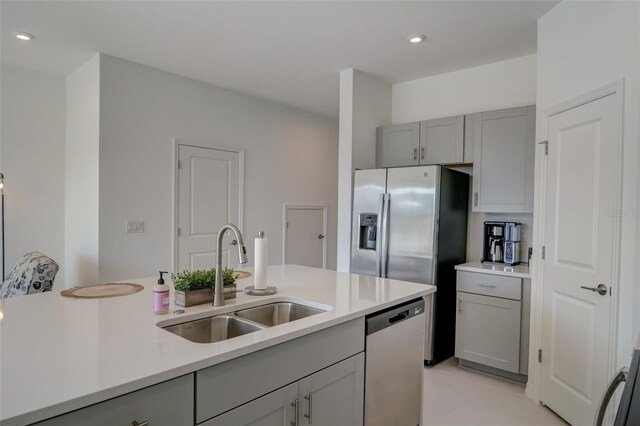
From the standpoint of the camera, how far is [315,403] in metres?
1.49

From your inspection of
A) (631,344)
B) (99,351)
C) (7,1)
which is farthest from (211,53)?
(631,344)

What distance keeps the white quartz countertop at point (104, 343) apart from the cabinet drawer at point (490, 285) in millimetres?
1357

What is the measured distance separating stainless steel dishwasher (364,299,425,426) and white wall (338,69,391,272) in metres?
1.71

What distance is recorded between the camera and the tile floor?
8.01 ft

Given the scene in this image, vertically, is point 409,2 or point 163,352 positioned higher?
point 409,2

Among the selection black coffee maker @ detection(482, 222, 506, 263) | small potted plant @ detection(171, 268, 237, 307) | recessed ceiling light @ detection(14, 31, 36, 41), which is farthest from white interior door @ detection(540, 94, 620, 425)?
recessed ceiling light @ detection(14, 31, 36, 41)

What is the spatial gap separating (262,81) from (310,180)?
1.72 m

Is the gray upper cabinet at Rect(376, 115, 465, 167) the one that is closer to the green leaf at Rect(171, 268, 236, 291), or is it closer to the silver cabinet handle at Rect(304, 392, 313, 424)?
the green leaf at Rect(171, 268, 236, 291)

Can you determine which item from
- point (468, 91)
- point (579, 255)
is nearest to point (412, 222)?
point (579, 255)

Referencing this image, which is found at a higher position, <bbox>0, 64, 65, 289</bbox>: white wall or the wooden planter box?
<bbox>0, 64, 65, 289</bbox>: white wall

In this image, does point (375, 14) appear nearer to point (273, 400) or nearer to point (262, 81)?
point (262, 81)

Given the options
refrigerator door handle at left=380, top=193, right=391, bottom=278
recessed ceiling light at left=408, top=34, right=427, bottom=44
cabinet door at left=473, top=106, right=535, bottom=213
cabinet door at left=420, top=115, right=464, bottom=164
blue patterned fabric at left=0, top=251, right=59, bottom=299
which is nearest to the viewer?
blue patterned fabric at left=0, top=251, right=59, bottom=299

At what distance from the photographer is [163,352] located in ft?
3.77

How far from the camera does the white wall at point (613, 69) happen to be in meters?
1.91
